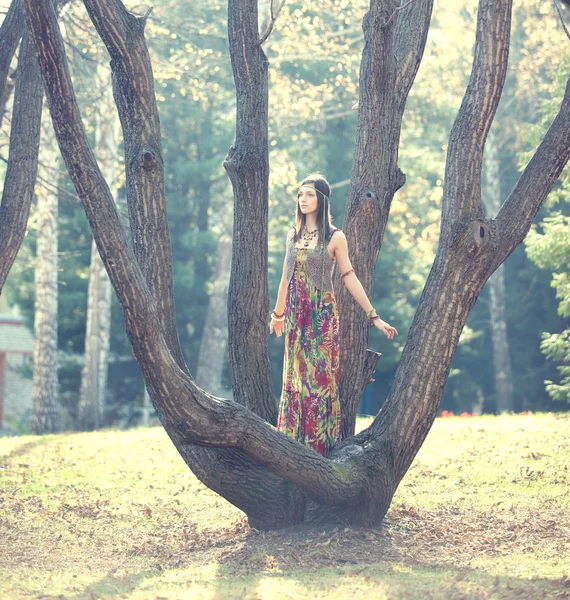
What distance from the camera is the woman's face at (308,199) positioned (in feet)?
22.2

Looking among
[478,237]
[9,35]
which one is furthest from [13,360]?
[478,237]

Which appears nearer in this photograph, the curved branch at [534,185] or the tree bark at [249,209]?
the curved branch at [534,185]

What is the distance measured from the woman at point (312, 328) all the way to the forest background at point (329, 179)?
43.2 ft

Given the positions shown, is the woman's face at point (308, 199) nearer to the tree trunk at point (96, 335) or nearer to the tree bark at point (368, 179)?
the tree bark at point (368, 179)

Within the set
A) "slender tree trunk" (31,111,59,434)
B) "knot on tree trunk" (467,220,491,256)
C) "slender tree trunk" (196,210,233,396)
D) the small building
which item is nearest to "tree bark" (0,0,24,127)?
"knot on tree trunk" (467,220,491,256)

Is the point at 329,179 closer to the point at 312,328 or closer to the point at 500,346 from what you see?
the point at 500,346

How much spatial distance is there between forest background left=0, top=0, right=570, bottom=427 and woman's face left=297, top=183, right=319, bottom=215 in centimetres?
1323

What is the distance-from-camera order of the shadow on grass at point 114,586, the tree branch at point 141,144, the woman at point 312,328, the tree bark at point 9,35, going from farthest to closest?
the tree bark at point 9,35 < the woman at point 312,328 < the tree branch at point 141,144 < the shadow on grass at point 114,586

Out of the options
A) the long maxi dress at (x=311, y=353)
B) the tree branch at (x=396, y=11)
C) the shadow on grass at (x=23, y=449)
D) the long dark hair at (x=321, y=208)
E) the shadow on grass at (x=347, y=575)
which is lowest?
the shadow on grass at (x=347, y=575)

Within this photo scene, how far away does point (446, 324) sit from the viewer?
263 inches

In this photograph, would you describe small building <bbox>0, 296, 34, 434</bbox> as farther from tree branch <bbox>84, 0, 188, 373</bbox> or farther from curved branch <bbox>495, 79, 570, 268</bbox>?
curved branch <bbox>495, 79, 570, 268</bbox>

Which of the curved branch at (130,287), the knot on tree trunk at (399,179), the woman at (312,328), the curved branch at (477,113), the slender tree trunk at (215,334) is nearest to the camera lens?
the curved branch at (130,287)

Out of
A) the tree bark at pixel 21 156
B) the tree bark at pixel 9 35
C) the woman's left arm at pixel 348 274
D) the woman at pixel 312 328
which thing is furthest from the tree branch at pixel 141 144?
the tree bark at pixel 9 35

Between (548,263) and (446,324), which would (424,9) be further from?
(548,263)
